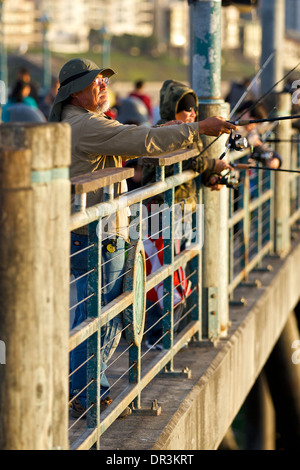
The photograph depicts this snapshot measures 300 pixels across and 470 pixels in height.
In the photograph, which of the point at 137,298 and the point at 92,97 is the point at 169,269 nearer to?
the point at 137,298

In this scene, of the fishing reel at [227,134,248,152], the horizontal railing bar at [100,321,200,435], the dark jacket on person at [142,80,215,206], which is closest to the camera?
the horizontal railing bar at [100,321,200,435]

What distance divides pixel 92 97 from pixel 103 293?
851 mm

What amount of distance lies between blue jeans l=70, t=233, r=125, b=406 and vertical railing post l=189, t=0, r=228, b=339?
1.74 m

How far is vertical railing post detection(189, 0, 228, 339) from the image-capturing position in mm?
6316

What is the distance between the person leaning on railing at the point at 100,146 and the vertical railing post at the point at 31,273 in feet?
3.90

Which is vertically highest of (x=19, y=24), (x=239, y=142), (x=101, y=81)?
(x=19, y=24)

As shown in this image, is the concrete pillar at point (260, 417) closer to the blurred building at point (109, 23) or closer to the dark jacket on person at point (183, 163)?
the dark jacket on person at point (183, 163)

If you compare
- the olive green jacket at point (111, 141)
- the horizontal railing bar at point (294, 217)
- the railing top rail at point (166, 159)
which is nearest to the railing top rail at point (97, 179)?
the olive green jacket at point (111, 141)

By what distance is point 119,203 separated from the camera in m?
4.21

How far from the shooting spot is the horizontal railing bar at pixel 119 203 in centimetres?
370

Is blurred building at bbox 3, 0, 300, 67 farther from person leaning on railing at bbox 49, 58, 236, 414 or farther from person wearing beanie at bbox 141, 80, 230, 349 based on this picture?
person leaning on railing at bbox 49, 58, 236, 414

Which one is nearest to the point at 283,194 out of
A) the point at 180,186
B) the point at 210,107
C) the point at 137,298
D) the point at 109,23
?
the point at 210,107

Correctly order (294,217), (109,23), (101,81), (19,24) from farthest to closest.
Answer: (109,23) < (19,24) < (294,217) < (101,81)

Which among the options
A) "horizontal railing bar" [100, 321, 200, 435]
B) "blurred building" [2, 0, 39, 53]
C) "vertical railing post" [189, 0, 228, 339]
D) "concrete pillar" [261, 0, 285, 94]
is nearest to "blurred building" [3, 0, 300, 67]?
"blurred building" [2, 0, 39, 53]
